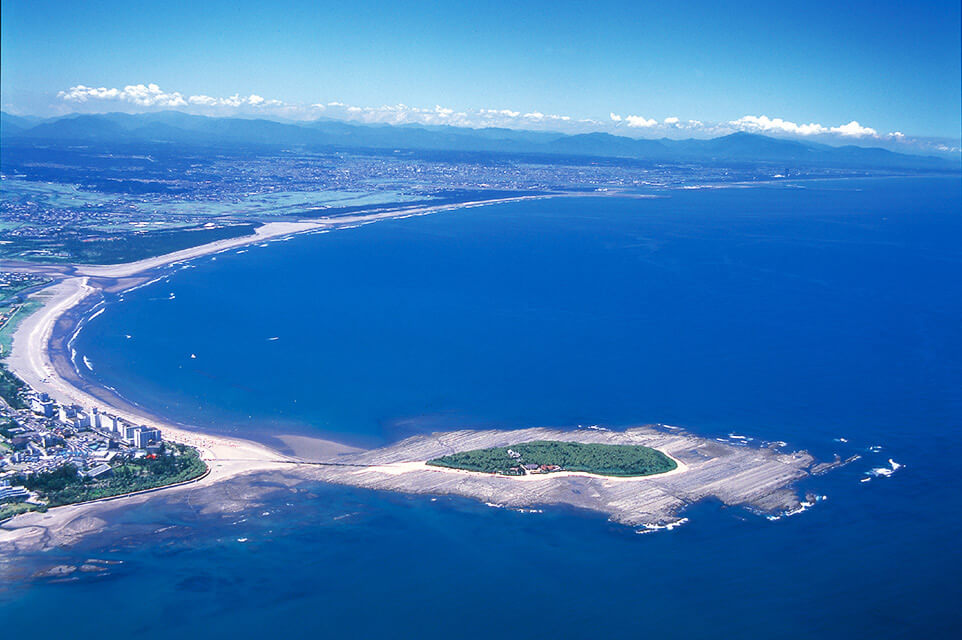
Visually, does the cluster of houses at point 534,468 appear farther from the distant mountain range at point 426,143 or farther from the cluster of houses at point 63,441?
the distant mountain range at point 426,143

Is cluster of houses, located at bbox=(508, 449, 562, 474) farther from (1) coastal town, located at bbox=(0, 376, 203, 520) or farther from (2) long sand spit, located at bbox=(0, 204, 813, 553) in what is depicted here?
(1) coastal town, located at bbox=(0, 376, 203, 520)

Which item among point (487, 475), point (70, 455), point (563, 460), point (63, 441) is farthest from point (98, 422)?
point (563, 460)

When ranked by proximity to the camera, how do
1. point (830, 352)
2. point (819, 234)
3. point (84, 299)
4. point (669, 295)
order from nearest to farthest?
point (830, 352)
point (84, 299)
point (669, 295)
point (819, 234)

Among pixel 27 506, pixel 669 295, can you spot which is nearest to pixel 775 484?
pixel 27 506

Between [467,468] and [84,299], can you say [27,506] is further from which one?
[84,299]

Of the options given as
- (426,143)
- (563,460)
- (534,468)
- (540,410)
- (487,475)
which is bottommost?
(487,475)

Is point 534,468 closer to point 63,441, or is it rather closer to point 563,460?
point 563,460

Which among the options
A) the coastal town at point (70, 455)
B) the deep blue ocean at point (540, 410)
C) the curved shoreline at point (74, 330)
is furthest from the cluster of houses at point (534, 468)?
the coastal town at point (70, 455)
